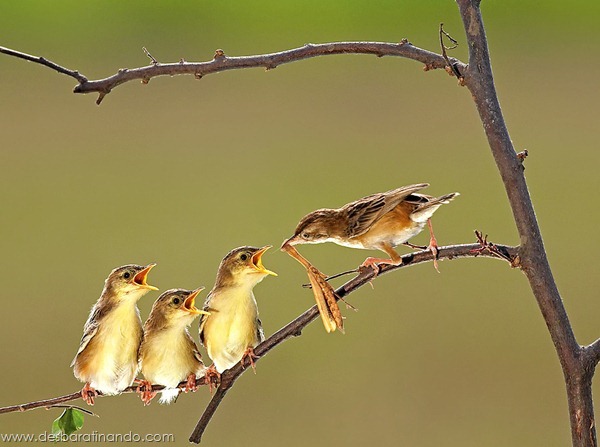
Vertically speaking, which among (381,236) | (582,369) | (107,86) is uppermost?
(107,86)

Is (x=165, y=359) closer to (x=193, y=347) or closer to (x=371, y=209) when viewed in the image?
(x=193, y=347)

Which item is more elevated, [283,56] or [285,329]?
[283,56]

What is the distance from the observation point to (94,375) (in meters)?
0.70

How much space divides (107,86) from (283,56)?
5.0 inches

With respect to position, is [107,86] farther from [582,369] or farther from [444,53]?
[582,369]

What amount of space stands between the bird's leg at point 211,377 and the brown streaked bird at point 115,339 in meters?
0.06

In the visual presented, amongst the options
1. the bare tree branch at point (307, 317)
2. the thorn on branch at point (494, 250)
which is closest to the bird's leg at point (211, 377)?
the bare tree branch at point (307, 317)

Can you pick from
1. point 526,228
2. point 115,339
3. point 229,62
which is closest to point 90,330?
point 115,339

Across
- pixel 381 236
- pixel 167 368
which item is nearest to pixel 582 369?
pixel 381 236

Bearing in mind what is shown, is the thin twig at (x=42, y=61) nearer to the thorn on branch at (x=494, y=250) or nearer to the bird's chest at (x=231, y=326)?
the bird's chest at (x=231, y=326)

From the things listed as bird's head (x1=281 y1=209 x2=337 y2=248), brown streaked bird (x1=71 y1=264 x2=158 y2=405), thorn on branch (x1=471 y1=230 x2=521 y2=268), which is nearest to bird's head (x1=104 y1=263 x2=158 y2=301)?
brown streaked bird (x1=71 y1=264 x2=158 y2=405)

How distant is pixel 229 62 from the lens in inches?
25.1

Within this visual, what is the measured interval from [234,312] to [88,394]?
5.1 inches

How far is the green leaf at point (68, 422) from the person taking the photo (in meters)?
0.69
